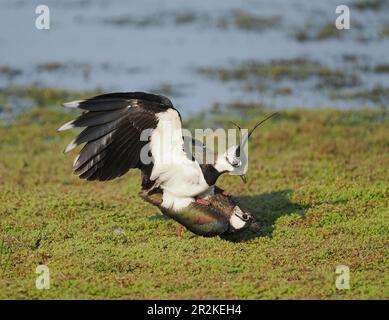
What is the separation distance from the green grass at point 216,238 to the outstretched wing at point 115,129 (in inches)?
28.3

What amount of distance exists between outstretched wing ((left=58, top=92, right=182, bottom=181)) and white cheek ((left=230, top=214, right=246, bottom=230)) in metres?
0.79

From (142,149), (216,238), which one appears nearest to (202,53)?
(216,238)

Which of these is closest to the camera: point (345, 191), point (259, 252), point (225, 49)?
point (259, 252)

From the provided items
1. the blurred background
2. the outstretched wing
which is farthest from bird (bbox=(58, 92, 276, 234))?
the blurred background

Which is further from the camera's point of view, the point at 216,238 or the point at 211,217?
the point at 216,238

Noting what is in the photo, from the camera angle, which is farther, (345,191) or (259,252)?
(345,191)

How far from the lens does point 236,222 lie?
718 cm

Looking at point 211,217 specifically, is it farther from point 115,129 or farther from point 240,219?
point 115,129

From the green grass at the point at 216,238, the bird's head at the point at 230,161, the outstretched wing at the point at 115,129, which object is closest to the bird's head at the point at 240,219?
the green grass at the point at 216,238

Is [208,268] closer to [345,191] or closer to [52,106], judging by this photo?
[345,191]

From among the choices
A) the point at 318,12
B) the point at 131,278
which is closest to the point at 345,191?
the point at 131,278

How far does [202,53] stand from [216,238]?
27.1 ft

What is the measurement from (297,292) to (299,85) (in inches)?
307

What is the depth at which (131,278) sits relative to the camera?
6520 mm
